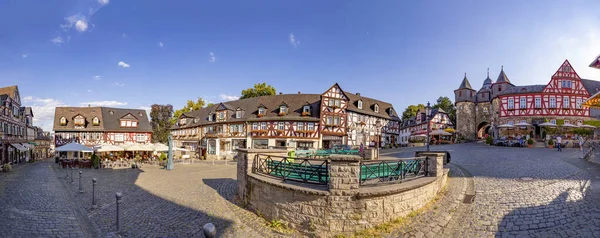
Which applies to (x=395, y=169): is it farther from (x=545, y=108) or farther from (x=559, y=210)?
(x=545, y=108)

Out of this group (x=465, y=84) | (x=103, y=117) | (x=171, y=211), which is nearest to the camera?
(x=171, y=211)

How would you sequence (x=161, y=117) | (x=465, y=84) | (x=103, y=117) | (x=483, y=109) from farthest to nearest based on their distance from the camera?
(x=161, y=117) < (x=465, y=84) < (x=483, y=109) < (x=103, y=117)

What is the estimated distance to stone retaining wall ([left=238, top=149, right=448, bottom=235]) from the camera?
7.10 meters

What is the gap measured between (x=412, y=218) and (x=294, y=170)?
3679 mm

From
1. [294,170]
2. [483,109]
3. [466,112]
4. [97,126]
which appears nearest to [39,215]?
[294,170]

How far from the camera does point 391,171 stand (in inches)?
337

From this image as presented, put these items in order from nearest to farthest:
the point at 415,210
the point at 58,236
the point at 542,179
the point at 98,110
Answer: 1. the point at 58,236
2. the point at 415,210
3. the point at 542,179
4. the point at 98,110

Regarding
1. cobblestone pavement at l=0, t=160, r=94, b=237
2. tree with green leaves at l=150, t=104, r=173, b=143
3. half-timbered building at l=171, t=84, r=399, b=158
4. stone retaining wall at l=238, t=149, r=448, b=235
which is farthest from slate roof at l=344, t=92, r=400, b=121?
tree with green leaves at l=150, t=104, r=173, b=143

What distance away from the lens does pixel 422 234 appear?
7.09m

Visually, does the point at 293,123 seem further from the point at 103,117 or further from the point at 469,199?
the point at 103,117

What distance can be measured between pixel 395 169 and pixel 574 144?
27.3 meters

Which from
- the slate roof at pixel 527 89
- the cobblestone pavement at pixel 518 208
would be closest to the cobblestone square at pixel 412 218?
the cobblestone pavement at pixel 518 208

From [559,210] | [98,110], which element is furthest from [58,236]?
[98,110]

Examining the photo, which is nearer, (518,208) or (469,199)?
(518,208)
